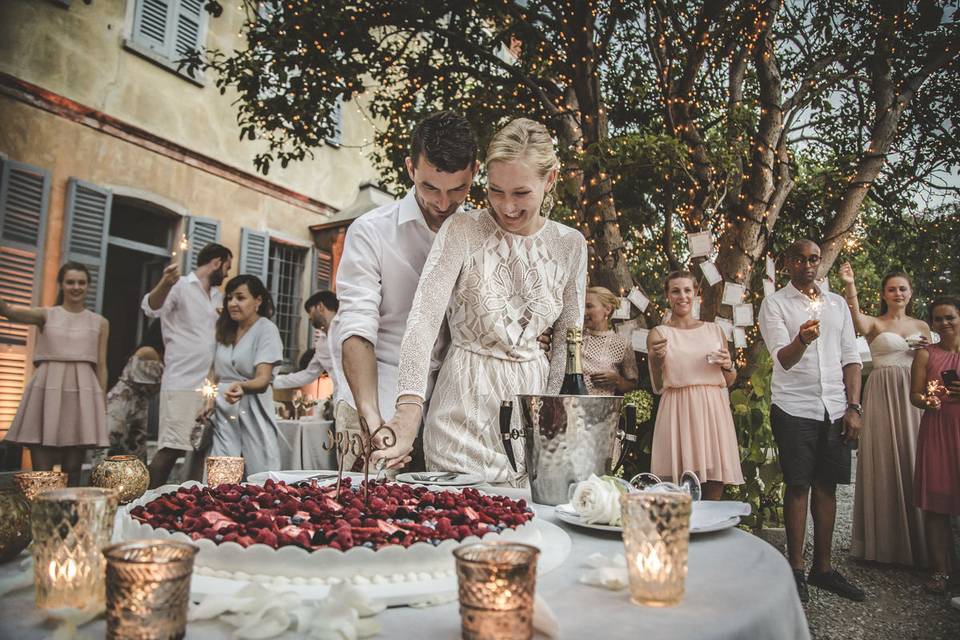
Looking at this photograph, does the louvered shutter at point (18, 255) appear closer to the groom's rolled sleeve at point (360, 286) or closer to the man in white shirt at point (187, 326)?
the man in white shirt at point (187, 326)

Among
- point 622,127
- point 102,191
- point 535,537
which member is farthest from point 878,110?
point 102,191

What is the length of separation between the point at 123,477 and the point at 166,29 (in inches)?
348

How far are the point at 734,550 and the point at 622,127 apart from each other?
7314mm

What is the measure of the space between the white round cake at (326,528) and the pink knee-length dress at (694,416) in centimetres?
331

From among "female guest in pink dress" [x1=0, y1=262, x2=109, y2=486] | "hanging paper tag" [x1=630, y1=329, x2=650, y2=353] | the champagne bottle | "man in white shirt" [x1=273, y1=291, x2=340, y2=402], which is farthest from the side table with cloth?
the champagne bottle

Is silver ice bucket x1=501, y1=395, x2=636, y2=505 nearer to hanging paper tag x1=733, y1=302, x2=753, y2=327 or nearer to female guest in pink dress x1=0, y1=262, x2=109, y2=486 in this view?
hanging paper tag x1=733, y1=302, x2=753, y2=327

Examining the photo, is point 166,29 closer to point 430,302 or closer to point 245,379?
point 245,379

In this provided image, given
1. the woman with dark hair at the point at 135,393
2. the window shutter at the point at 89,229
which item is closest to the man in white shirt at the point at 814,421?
the woman with dark hair at the point at 135,393

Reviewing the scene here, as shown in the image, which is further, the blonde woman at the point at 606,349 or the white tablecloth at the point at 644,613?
the blonde woman at the point at 606,349

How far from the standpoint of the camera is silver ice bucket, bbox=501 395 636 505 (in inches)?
48.2

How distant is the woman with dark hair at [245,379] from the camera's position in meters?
4.25

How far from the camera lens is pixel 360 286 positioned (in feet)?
6.20

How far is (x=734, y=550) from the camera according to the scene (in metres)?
0.96

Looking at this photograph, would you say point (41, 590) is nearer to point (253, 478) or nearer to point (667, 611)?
point (667, 611)
